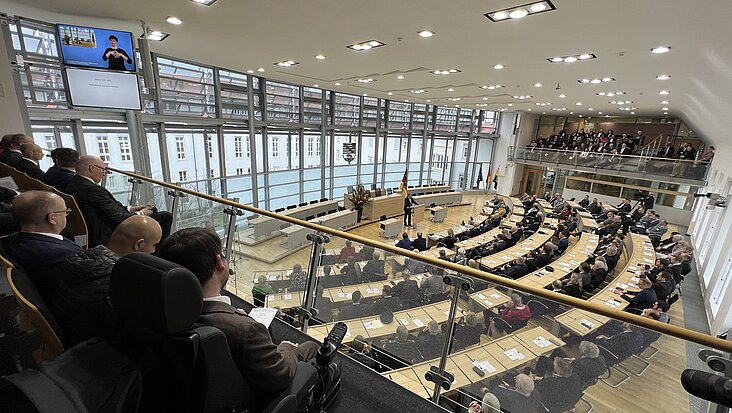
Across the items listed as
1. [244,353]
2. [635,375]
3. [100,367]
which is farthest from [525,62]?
[100,367]

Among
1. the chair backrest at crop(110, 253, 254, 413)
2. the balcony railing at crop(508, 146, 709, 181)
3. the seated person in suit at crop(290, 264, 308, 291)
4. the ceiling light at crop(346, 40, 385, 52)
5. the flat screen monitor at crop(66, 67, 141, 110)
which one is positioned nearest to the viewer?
the chair backrest at crop(110, 253, 254, 413)

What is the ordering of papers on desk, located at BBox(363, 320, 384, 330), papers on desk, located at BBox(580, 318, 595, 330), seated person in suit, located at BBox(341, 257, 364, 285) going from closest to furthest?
papers on desk, located at BBox(580, 318, 595, 330)
papers on desk, located at BBox(363, 320, 384, 330)
seated person in suit, located at BBox(341, 257, 364, 285)

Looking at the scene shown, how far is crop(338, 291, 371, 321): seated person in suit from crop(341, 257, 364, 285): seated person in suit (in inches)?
6.1

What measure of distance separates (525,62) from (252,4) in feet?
16.6

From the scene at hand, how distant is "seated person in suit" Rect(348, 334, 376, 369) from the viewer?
256 cm

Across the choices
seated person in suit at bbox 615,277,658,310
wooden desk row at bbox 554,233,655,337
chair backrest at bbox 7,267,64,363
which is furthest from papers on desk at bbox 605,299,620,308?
chair backrest at bbox 7,267,64,363

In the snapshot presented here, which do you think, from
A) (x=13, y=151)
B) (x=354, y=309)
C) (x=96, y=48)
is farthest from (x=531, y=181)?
(x=13, y=151)

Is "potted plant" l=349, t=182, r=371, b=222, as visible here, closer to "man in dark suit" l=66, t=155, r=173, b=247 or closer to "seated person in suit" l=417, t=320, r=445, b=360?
"man in dark suit" l=66, t=155, r=173, b=247

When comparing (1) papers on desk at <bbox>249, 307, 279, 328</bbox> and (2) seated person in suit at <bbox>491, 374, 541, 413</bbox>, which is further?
(1) papers on desk at <bbox>249, 307, 279, 328</bbox>

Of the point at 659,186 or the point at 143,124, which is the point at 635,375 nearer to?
the point at 143,124

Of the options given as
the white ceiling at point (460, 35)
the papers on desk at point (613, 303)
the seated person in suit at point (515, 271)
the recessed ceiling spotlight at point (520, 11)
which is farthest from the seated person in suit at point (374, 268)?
the papers on desk at point (613, 303)

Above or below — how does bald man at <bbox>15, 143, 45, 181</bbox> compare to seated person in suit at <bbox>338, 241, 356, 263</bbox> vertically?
above

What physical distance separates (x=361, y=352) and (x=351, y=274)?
81 centimetres

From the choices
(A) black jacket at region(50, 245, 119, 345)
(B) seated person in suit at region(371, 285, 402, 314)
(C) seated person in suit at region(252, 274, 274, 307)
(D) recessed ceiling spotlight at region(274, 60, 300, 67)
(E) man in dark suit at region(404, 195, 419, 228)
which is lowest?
(E) man in dark suit at region(404, 195, 419, 228)
